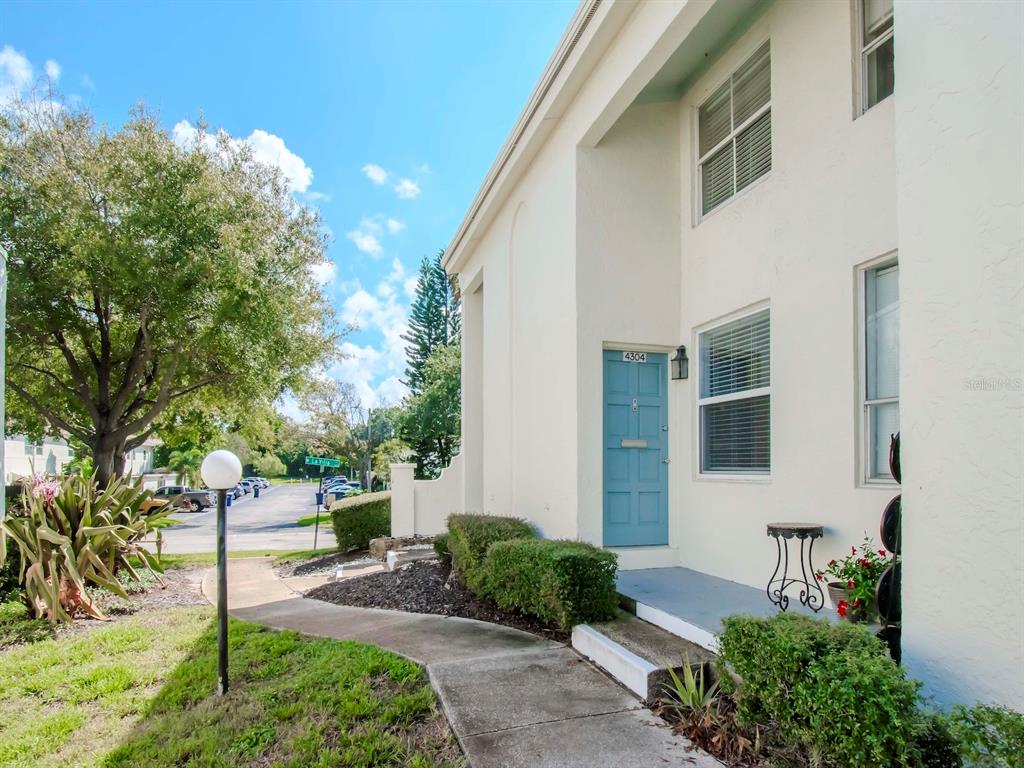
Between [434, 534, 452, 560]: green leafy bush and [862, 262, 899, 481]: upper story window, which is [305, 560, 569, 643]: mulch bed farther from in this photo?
[862, 262, 899, 481]: upper story window

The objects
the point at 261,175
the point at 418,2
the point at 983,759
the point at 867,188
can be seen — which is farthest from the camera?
the point at 261,175

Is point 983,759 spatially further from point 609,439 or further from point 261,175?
point 261,175

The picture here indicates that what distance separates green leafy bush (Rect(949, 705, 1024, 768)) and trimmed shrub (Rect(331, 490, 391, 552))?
11.0m

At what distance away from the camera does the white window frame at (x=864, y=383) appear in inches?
162

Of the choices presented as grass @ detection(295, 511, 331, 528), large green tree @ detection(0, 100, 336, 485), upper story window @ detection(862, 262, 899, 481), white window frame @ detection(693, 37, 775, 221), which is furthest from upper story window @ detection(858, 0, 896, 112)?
grass @ detection(295, 511, 331, 528)

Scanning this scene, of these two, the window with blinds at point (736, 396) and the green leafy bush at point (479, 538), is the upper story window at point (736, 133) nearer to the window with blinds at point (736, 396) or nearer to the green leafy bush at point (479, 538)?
the window with blinds at point (736, 396)

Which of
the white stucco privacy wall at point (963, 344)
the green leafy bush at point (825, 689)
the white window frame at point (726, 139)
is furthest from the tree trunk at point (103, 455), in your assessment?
the white stucco privacy wall at point (963, 344)

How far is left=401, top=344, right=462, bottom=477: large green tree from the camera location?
80.0 ft

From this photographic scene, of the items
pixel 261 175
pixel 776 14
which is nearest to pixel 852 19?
pixel 776 14

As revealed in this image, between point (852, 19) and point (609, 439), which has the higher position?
point (852, 19)

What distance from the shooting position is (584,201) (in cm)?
598

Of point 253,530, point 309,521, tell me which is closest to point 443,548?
point 253,530

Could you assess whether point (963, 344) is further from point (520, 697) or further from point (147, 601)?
point (147, 601)

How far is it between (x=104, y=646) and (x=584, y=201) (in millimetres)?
5951
